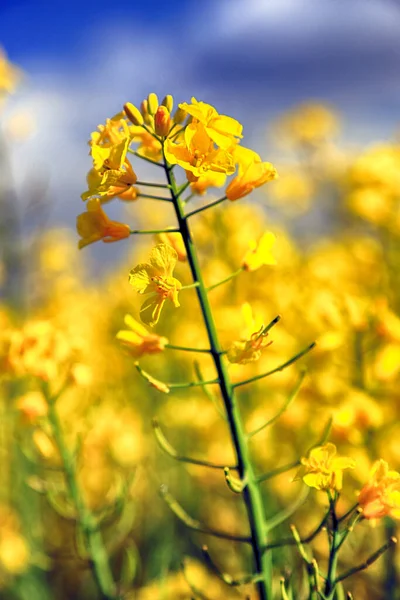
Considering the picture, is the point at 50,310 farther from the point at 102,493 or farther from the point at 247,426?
the point at 247,426

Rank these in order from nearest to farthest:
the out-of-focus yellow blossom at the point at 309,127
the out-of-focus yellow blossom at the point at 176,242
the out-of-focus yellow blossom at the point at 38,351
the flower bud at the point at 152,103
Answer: the flower bud at the point at 152,103 < the out-of-focus yellow blossom at the point at 176,242 < the out-of-focus yellow blossom at the point at 38,351 < the out-of-focus yellow blossom at the point at 309,127

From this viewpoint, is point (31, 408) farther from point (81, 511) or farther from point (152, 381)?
point (152, 381)

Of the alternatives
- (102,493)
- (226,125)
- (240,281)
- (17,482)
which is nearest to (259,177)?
(226,125)

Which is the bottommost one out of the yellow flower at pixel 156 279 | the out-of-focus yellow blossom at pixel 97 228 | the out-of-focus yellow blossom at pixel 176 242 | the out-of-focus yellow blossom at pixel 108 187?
the yellow flower at pixel 156 279

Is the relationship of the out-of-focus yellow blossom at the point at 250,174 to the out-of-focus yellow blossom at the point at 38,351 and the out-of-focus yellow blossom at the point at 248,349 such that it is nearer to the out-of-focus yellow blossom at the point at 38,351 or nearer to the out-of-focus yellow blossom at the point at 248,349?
the out-of-focus yellow blossom at the point at 248,349

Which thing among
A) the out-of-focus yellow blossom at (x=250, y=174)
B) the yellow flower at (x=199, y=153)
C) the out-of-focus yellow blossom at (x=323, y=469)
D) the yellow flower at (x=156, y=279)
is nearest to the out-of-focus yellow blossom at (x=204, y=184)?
the out-of-focus yellow blossom at (x=250, y=174)

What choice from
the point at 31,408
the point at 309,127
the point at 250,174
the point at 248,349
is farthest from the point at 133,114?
the point at 309,127

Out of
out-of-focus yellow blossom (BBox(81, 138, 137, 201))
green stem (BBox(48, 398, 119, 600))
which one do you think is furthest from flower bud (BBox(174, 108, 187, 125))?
green stem (BBox(48, 398, 119, 600))
